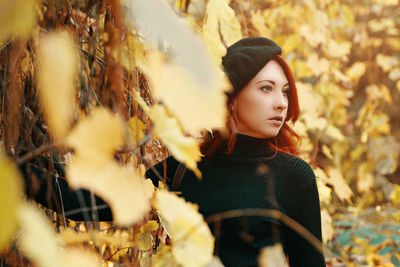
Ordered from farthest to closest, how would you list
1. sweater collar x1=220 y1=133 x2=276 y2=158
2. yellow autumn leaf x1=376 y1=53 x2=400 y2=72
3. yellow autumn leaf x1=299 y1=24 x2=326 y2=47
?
1. yellow autumn leaf x1=376 y1=53 x2=400 y2=72
2. yellow autumn leaf x1=299 y1=24 x2=326 y2=47
3. sweater collar x1=220 y1=133 x2=276 y2=158

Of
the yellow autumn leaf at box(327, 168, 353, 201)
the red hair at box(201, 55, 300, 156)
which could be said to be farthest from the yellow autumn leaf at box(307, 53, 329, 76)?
the red hair at box(201, 55, 300, 156)

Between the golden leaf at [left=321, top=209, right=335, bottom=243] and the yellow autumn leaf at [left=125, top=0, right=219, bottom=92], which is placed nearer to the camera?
the yellow autumn leaf at [left=125, top=0, right=219, bottom=92]

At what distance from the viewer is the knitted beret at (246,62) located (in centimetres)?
107

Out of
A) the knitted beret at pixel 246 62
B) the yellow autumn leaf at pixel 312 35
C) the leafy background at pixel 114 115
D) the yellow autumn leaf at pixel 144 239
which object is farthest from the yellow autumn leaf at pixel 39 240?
the yellow autumn leaf at pixel 312 35

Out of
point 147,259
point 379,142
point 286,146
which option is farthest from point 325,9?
point 147,259

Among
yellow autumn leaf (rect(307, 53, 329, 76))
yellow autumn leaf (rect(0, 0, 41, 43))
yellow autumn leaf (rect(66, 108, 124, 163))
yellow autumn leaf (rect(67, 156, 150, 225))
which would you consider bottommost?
yellow autumn leaf (rect(307, 53, 329, 76))

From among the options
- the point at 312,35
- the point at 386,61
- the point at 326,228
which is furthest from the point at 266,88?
the point at 386,61

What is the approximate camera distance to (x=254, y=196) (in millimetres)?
1091

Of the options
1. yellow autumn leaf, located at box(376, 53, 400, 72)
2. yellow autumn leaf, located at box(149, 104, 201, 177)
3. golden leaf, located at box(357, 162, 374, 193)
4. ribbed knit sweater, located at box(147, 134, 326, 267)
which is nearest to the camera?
yellow autumn leaf, located at box(149, 104, 201, 177)

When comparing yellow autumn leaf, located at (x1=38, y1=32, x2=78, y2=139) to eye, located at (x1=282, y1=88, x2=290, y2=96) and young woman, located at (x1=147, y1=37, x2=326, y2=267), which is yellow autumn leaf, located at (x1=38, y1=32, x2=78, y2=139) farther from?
eye, located at (x1=282, y1=88, x2=290, y2=96)

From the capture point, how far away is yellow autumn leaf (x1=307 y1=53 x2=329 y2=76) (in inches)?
90.7

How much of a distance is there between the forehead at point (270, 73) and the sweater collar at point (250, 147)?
0.59 feet

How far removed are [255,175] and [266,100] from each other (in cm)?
22

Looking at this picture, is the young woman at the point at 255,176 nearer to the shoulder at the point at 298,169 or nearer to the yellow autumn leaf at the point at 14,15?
the shoulder at the point at 298,169
